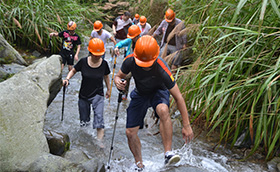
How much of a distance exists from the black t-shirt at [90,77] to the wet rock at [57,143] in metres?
0.99

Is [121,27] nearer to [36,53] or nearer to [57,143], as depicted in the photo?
[36,53]

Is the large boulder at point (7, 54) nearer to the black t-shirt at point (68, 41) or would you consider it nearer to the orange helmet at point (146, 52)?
the black t-shirt at point (68, 41)

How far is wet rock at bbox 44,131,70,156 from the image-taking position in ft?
12.5

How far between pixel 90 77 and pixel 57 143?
1302mm

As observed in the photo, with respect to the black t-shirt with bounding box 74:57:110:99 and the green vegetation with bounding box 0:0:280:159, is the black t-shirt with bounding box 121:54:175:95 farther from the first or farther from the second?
the black t-shirt with bounding box 74:57:110:99

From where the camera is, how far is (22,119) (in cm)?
348

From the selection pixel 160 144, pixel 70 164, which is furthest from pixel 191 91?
pixel 70 164

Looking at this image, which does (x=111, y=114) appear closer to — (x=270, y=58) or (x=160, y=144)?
(x=160, y=144)

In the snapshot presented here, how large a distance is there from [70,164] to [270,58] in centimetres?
302

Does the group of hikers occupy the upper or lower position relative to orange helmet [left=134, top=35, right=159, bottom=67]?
lower

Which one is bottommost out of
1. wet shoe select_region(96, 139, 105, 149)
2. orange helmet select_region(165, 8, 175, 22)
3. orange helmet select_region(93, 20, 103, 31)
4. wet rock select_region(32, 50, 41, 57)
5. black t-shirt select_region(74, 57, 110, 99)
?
wet shoe select_region(96, 139, 105, 149)

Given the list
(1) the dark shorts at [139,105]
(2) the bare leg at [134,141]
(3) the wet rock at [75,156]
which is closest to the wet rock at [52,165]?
(3) the wet rock at [75,156]

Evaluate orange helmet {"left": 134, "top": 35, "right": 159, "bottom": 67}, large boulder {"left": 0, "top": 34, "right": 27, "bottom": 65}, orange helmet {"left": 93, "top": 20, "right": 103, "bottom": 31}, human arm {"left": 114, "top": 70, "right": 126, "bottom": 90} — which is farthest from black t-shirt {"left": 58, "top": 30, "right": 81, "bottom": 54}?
orange helmet {"left": 134, "top": 35, "right": 159, "bottom": 67}

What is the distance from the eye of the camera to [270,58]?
3936mm
